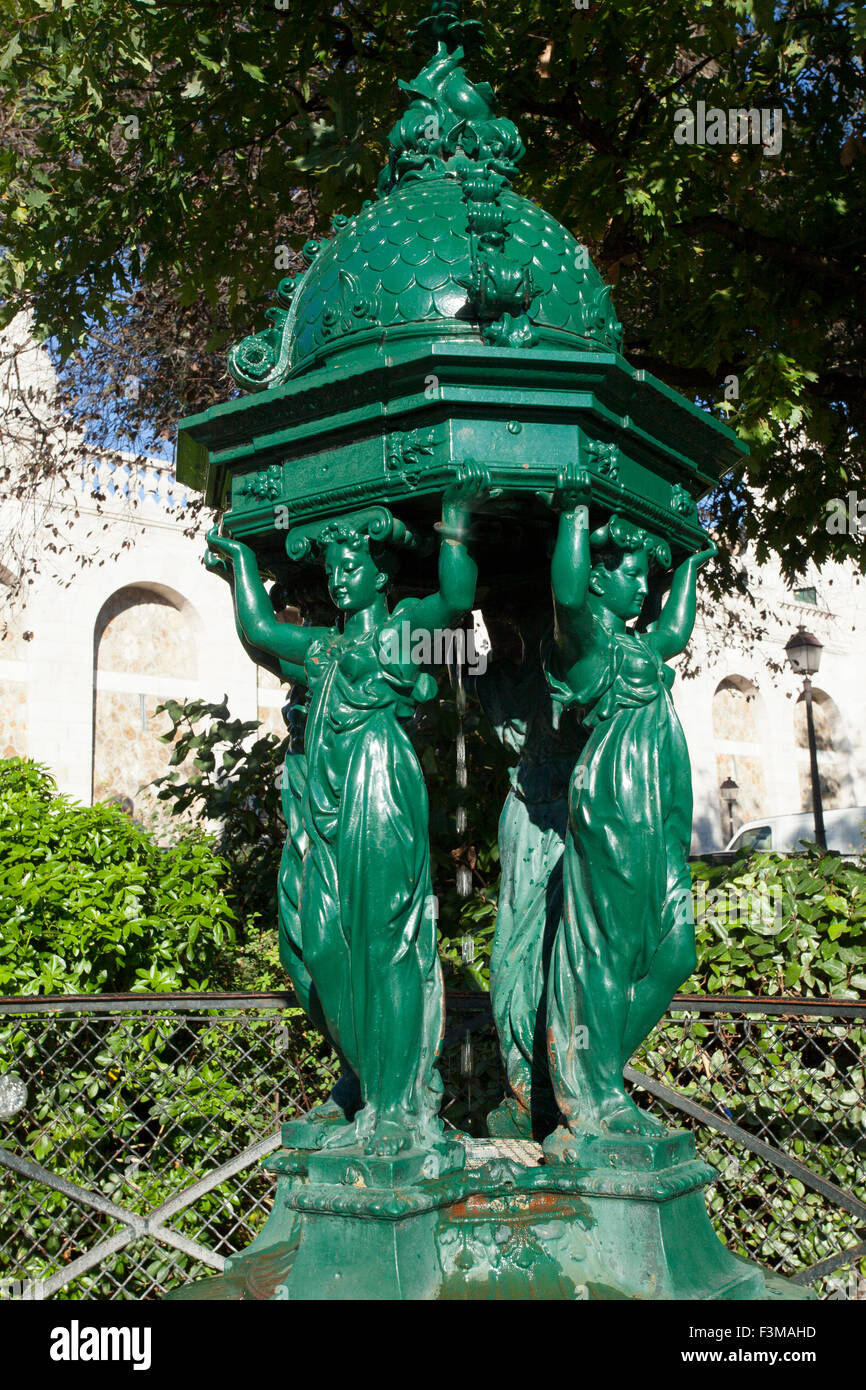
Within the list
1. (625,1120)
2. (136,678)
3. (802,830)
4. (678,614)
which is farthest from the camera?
(802,830)

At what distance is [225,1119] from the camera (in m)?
5.57

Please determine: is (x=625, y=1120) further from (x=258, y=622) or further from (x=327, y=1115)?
(x=258, y=622)

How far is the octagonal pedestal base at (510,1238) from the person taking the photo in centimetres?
276

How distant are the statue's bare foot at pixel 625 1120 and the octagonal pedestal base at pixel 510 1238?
0.05 metres

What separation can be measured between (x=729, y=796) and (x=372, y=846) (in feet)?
61.4

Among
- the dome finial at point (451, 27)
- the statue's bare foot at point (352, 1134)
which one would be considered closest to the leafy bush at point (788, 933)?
the statue's bare foot at point (352, 1134)

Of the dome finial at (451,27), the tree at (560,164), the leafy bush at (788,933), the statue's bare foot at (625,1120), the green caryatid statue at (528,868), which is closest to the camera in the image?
the statue's bare foot at (625,1120)

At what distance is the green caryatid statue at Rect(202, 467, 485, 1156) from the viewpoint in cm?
303

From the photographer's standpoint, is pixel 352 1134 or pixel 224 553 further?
pixel 224 553

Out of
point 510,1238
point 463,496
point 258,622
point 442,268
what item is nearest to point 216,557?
point 258,622

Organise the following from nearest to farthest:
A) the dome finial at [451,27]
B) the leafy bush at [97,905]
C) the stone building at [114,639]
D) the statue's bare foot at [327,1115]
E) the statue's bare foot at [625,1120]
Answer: the statue's bare foot at [625,1120] → the statue's bare foot at [327,1115] → the dome finial at [451,27] → the leafy bush at [97,905] → the stone building at [114,639]

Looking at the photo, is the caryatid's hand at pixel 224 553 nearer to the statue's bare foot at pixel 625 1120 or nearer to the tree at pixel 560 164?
the statue's bare foot at pixel 625 1120

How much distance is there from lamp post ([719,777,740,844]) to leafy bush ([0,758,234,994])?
15334mm
